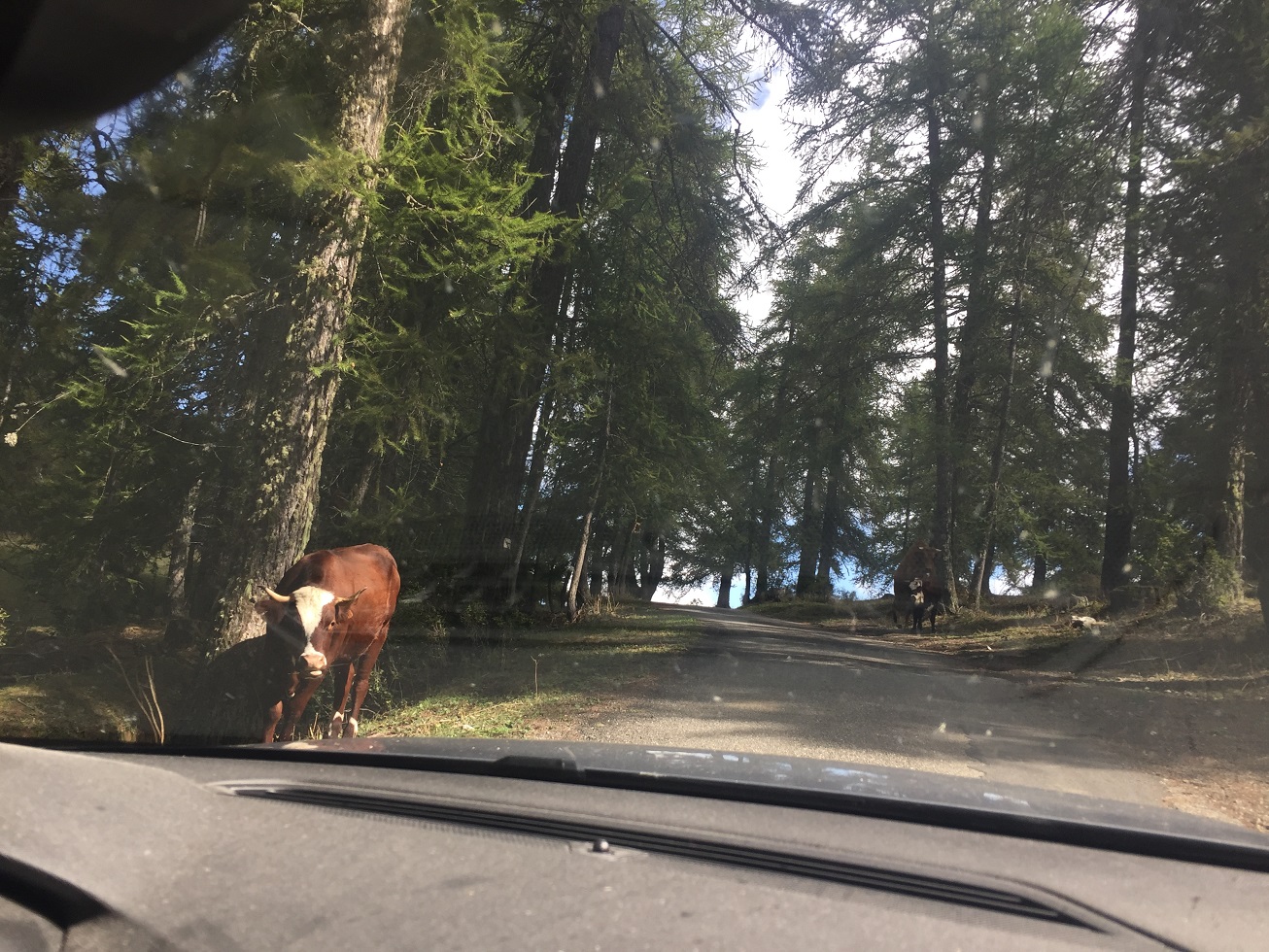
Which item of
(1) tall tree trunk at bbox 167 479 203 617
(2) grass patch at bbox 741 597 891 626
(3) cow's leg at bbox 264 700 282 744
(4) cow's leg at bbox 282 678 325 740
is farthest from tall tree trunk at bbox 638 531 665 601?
(3) cow's leg at bbox 264 700 282 744

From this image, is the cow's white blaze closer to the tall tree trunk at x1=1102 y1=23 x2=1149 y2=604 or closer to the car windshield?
the car windshield

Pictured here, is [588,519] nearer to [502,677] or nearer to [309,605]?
[502,677]

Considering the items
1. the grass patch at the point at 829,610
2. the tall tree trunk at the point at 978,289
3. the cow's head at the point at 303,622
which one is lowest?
the cow's head at the point at 303,622

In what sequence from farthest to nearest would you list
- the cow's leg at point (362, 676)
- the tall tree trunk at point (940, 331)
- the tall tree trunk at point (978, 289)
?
the tall tree trunk at point (940, 331), the tall tree trunk at point (978, 289), the cow's leg at point (362, 676)

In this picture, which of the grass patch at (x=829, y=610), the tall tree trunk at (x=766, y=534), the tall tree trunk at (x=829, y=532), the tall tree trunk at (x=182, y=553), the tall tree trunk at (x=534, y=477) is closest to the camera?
the tall tree trunk at (x=182, y=553)

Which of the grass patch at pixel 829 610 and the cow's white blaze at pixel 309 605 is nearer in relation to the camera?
the cow's white blaze at pixel 309 605

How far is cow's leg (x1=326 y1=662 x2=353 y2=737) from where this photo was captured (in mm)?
8383

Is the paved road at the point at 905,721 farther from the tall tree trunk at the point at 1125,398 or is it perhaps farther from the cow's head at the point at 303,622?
the tall tree trunk at the point at 1125,398

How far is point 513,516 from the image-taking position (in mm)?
14711

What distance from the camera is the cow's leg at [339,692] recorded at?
8.38m

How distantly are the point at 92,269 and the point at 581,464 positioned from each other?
10.2 metres

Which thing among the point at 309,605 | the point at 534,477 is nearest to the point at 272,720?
the point at 309,605

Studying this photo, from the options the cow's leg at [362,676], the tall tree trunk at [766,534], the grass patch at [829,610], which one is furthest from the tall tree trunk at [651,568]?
the cow's leg at [362,676]

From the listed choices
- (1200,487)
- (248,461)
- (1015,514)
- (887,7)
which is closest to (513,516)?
(248,461)
